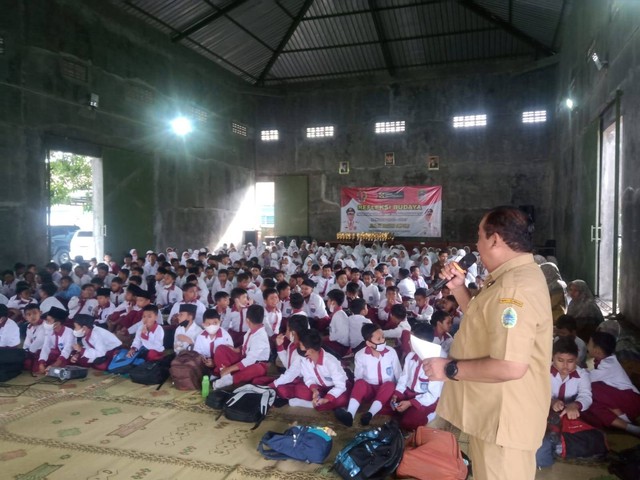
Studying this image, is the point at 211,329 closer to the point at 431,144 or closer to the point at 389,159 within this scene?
the point at 389,159

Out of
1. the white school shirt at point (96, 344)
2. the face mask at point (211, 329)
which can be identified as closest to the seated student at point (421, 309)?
the face mask at point (211, 329)

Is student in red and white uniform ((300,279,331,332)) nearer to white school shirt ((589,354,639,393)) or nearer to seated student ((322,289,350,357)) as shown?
seated student ((322,289,350,357))

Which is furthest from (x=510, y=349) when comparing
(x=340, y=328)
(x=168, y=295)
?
(x=168, y=295)

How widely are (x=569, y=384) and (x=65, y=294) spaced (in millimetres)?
6961

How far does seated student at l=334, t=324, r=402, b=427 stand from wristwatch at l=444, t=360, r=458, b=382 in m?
2.23

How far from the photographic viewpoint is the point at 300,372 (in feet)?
13.7

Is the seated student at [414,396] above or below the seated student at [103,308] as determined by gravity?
below

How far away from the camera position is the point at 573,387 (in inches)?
135

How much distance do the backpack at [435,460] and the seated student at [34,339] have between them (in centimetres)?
408

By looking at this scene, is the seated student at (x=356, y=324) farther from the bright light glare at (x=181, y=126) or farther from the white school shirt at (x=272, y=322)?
the bright light glare at (x=181, y=126)

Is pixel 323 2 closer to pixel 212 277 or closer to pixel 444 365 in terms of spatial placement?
pixel 212 277

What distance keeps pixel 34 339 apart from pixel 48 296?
1.86 metres

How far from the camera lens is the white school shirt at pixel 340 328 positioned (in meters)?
5.47

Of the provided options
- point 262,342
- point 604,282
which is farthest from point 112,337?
point 604,282
